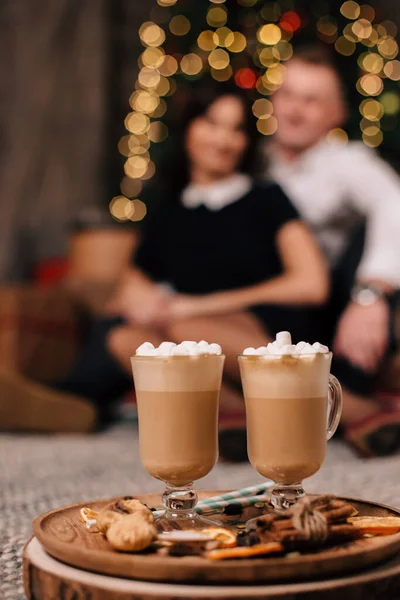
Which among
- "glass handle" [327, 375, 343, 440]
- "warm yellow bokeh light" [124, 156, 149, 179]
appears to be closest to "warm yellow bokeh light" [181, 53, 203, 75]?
"warm yellow bokeh light" [124, 156, 149, 179]

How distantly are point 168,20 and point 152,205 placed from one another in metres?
1.09

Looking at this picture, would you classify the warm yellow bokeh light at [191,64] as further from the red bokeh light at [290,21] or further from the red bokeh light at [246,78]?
the red bokeh light at [290,21]

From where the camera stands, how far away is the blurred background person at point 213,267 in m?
2.49

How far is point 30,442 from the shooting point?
267 centimetres

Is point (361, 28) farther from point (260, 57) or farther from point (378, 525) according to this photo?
point (378, 525)

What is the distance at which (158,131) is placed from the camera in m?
4.51

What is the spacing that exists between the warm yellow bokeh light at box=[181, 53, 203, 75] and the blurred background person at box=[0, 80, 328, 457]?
1.73 m

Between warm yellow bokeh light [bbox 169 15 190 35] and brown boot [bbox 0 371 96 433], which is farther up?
warm yellow bokeh light [bbox 169 15 190 35]

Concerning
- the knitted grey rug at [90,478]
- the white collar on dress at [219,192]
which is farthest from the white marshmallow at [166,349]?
the white collar on dress at [219,192]

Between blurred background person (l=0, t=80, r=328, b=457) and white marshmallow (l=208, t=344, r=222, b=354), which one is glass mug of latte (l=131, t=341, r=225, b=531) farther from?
blurred background person (l=0, t=80, r=328, b=457)

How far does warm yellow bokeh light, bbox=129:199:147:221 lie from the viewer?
4.79 meters

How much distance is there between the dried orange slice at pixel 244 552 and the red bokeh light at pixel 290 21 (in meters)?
3.95

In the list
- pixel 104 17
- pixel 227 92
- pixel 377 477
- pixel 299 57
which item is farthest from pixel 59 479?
pixel 104 17

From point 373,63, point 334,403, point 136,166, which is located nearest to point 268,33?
point 373,63
